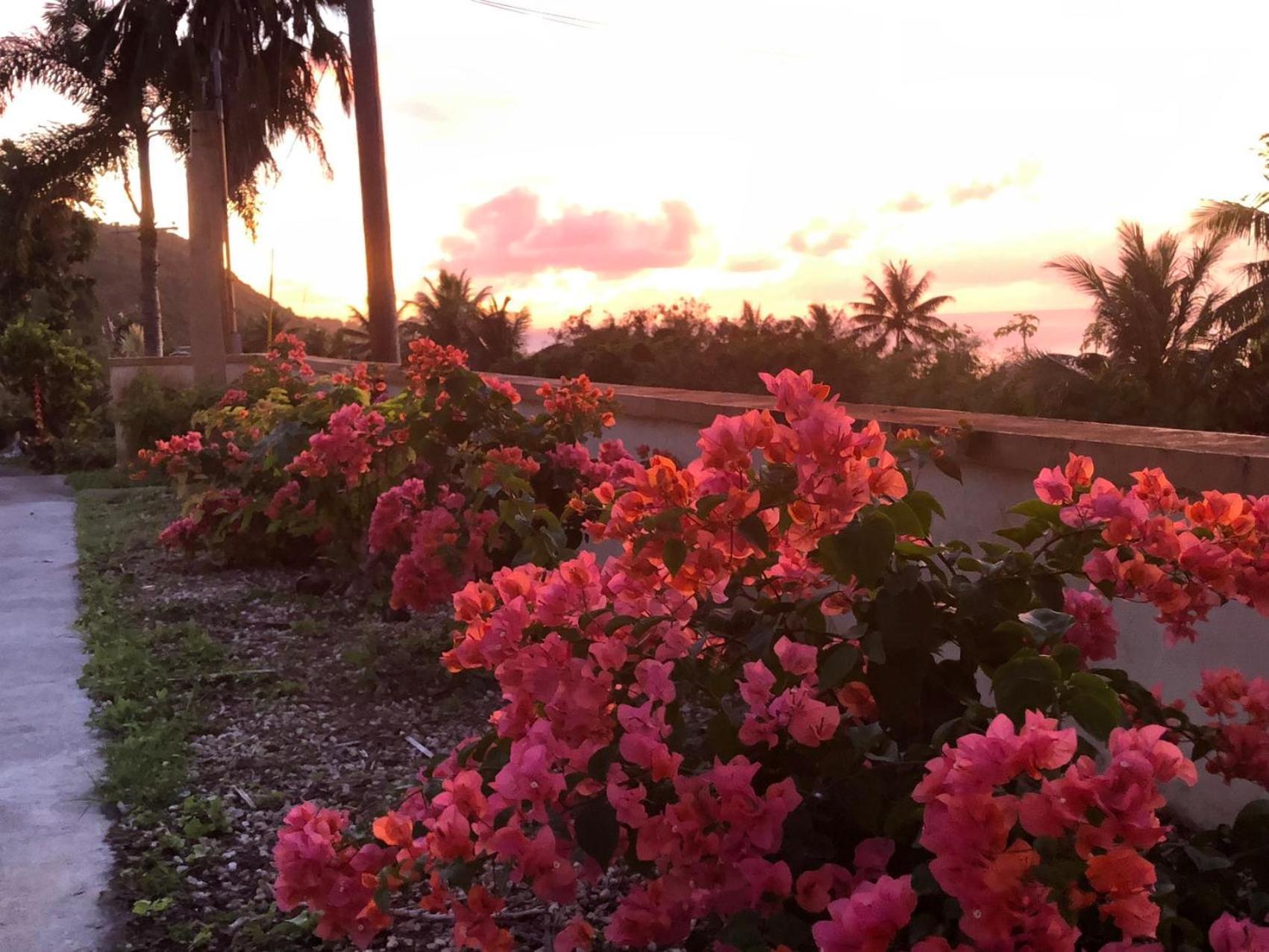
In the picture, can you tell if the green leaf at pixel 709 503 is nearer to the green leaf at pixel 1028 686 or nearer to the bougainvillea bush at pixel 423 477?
the green leaf at pixel 1028 686

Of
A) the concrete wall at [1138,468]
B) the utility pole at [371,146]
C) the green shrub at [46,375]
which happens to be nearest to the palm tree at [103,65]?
the green shrub at [46,375]

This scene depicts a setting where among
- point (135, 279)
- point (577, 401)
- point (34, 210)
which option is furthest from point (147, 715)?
point (135, 279)

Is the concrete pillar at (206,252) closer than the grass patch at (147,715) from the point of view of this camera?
No

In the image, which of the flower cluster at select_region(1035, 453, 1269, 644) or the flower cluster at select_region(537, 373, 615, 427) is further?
the flower cluster at select_region(537, 373, 615, 427)

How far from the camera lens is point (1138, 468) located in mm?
2668

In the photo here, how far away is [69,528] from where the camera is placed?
26.6 ft

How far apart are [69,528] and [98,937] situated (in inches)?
256

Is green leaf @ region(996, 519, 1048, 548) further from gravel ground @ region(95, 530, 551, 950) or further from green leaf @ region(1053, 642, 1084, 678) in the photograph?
gravel ground @ region(95, 530, 551, 950)

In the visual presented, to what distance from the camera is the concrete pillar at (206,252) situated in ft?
40.4

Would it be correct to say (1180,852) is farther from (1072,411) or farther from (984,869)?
(1072,411)

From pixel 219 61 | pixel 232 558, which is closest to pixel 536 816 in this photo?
pixel 232 558

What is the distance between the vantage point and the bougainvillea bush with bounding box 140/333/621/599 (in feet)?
11.6

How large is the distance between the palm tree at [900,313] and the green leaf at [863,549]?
46560 millimetres

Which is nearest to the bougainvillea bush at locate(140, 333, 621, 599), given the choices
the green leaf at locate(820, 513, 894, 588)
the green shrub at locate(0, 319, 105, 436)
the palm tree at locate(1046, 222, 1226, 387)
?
the green leaf at locate(820, 513, 894, 588)
